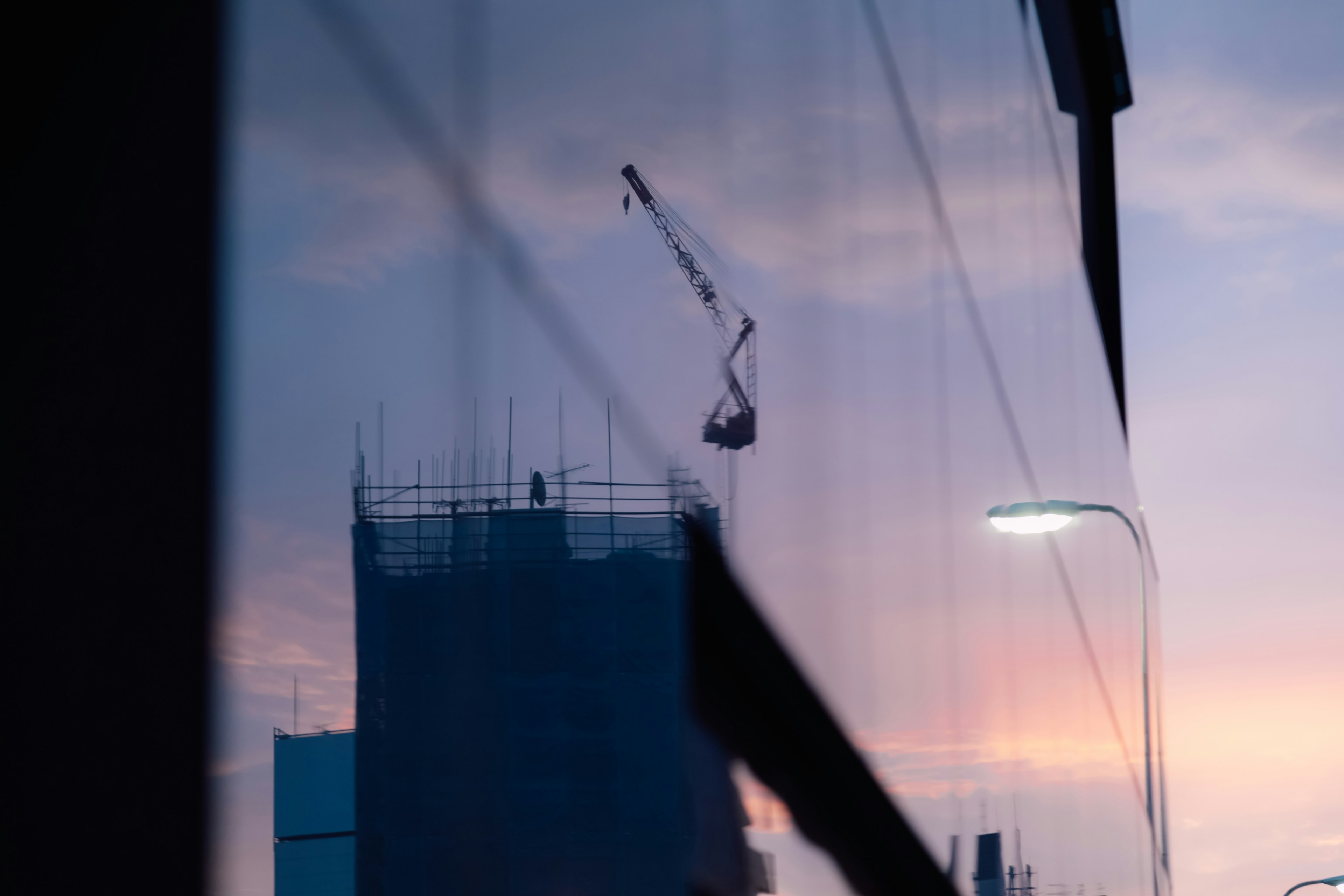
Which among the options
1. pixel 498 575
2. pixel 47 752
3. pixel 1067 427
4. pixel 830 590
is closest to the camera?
pixel 47 752

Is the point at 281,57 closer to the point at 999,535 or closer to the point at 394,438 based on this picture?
the point at 394,438

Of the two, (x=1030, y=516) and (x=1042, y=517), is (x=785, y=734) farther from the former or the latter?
(x=1042, y=517)

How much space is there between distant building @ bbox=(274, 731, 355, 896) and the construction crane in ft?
3.66

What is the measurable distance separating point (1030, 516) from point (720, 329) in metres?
3.87

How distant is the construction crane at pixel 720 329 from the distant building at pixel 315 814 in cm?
112

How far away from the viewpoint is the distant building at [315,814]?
1.17 m

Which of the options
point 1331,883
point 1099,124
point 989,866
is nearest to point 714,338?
point 989,866

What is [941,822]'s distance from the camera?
4.24m

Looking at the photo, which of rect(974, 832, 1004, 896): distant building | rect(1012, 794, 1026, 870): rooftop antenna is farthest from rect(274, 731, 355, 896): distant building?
rect(1012, 794, 1026, 870): rooftop antenna

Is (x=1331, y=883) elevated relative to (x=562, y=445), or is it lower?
lower

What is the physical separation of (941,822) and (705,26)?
121 inches

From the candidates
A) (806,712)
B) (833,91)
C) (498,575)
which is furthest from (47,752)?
(833,91)

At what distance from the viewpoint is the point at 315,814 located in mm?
1219

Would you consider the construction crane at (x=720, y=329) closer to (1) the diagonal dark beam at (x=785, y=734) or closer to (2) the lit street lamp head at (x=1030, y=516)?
(1) the diagonal dark beam at (x=785, y=734)
